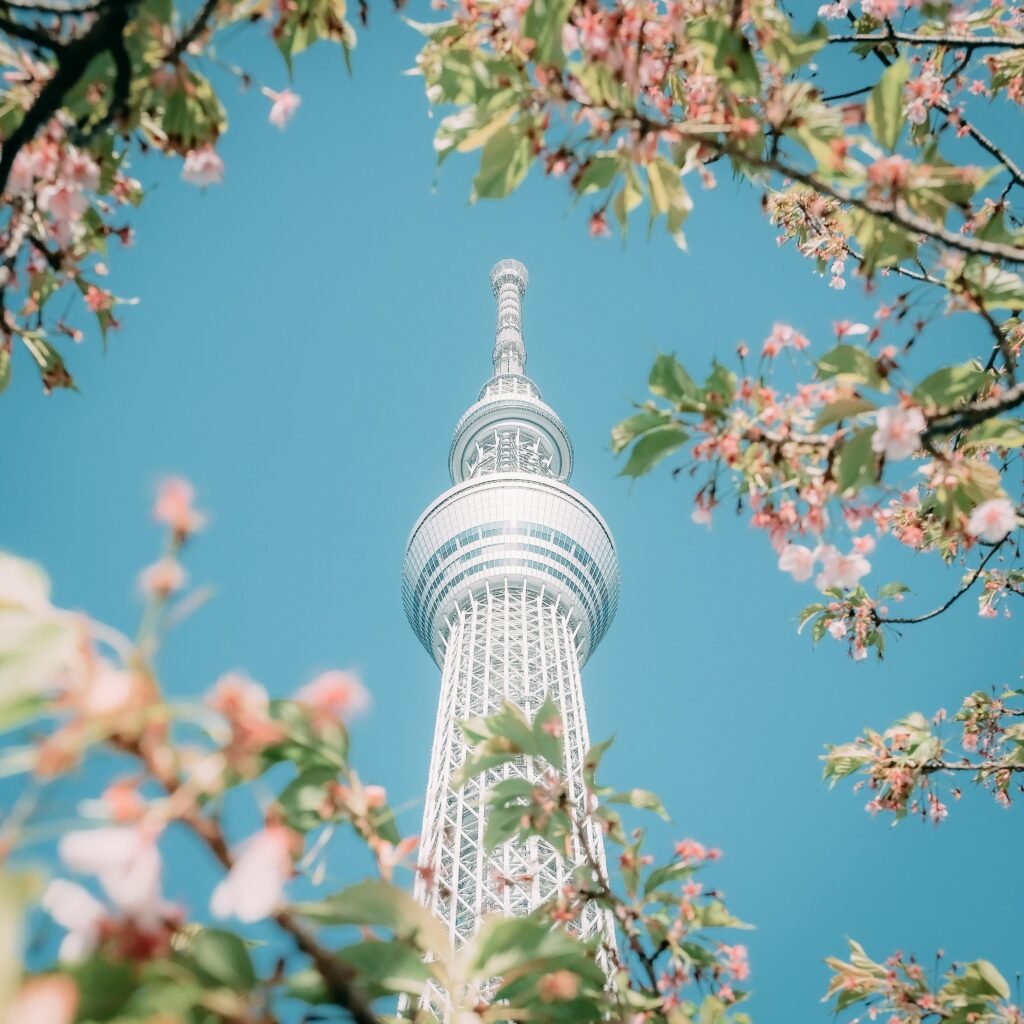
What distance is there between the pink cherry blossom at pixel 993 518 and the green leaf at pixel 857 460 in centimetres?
34

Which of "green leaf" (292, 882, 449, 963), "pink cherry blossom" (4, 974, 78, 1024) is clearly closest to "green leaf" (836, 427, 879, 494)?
"green leaf" (292, 882, 449, 963)

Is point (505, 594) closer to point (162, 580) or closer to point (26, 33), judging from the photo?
point (26, 33)

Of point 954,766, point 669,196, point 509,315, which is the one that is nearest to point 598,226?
point 669,196

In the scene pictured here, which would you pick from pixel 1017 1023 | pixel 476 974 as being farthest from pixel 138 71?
pixel 1017 1023

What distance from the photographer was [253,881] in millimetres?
610

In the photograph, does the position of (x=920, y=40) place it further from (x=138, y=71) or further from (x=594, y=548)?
(x=594, y=548)

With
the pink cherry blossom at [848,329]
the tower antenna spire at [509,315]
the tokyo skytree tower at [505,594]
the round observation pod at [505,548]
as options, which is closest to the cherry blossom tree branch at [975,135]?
the pink cherry blossom at [848,329]

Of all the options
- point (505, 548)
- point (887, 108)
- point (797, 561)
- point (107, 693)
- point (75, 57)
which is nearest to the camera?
point (107, 693)

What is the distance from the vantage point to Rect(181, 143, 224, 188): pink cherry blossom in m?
1.66

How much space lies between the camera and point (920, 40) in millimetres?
2381

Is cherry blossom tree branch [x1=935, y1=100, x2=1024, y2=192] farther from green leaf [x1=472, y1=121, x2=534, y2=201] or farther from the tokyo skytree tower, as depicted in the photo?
the tokyo skytree tower

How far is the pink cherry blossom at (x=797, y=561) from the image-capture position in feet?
6.17

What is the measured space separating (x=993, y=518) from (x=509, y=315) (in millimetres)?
55117

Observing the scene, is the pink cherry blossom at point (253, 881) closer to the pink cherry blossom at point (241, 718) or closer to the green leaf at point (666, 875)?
the pink cherry blossom at point (241, 718)
